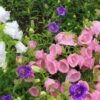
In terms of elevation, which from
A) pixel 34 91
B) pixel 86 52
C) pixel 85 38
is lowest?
pixel 34 91

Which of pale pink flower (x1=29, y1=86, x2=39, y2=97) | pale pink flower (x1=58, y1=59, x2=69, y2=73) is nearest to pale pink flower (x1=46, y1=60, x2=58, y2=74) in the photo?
pale pink flower (x1=58, y1=59, x2=69, y2=73)

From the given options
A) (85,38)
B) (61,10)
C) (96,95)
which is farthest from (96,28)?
(61,10)

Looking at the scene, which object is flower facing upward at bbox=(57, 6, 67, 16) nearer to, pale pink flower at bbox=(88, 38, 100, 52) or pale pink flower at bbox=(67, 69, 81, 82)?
pale pink flower at bbox=(88, 38, 100, 52)

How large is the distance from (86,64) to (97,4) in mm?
1119

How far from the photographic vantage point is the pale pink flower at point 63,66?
130 centimetres

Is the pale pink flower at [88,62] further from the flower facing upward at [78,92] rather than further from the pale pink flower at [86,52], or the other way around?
the flower facing upward at [78,92]

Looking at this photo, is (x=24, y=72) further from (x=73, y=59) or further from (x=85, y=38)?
(x=85, y=38)

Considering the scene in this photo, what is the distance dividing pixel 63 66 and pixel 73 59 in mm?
94

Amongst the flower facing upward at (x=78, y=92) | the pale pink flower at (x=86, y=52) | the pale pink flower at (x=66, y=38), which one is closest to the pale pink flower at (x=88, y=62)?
the pale pink flower at (x=86, y=52)

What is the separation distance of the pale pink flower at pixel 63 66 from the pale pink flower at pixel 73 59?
3cm

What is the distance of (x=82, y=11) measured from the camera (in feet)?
7.14

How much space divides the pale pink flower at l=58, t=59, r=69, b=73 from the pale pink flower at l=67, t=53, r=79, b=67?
3 cm

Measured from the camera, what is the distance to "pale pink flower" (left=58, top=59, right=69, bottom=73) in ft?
4.26

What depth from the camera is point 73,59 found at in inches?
51.8
